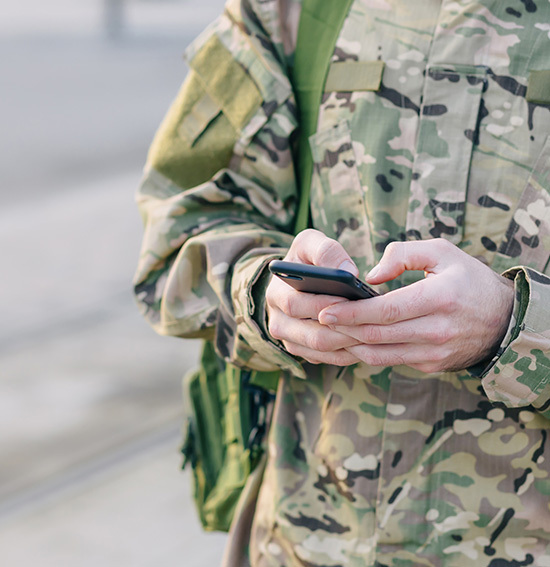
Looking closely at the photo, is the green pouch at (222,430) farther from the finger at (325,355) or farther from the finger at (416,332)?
the finger at (416,332)

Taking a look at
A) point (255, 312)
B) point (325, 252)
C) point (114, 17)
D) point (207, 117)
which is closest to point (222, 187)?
point (207, 117)

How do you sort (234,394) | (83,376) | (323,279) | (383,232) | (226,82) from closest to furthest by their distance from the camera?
(323,279)
(383,232)
(226,82)
(234,394)
(83,376)

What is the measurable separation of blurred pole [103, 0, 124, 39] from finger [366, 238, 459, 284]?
54.8 feet

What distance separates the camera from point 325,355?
110 centimetres

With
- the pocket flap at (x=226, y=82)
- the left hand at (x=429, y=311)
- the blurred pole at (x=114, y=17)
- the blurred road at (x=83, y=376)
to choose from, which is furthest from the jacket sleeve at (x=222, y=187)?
the blurred pole at (x=114, y=17)

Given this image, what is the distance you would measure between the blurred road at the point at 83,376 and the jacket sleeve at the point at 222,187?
1711 mm

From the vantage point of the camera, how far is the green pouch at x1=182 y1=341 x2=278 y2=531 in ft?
4.72

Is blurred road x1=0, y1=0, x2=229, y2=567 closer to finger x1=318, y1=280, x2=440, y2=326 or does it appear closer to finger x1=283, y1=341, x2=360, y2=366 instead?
finger x1=283, y1=341, x2=360, y2=366

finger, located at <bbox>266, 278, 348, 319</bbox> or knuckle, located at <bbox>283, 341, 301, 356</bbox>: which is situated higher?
finger, located at <bbox>266, 278, 348, 319</bbox>

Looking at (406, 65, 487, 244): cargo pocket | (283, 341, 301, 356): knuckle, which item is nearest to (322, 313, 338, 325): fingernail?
(283, 341, 301, 356): knuckle

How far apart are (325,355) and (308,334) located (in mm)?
43

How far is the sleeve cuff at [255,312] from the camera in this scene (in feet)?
3.88

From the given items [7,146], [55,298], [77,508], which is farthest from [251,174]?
[7,146]

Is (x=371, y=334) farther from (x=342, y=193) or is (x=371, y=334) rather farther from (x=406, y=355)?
(x=342, y=193)
